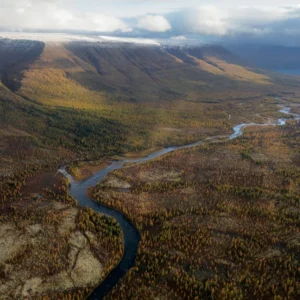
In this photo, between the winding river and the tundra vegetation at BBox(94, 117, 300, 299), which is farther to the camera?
the winding river

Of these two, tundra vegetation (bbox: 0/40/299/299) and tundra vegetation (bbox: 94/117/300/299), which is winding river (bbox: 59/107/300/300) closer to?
tundra vegetation (bbox: 0/40/299/299)

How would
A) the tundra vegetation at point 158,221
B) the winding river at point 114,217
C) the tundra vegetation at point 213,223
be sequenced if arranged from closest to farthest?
the tundra vegetation at point 213,223 < the tundra vegetation at point 158,221 < the winding river at point 114,217

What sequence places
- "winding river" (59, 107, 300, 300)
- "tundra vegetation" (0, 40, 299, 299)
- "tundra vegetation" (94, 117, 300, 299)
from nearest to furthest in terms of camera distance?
"tundra vegetation" (94, 117, 300, 299)
"tundra vegetation" (0, 40, 299, 299)
"winding river" (59, 107, 300, 300)

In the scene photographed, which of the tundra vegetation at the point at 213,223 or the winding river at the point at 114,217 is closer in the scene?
the tundra vegetation at the point at 213,223

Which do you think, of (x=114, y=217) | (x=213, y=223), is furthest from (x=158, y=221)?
(x=213, y=223)

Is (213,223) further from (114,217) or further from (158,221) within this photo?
(114,217)

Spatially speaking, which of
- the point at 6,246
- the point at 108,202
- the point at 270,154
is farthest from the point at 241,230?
the point at 270,154

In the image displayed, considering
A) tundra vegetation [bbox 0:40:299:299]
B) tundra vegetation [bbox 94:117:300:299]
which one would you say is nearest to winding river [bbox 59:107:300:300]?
tundra vegetation [bbox 0:40:299:299]

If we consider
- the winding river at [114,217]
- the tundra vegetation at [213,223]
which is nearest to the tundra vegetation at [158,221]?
the tundra vegetation at [213,223]

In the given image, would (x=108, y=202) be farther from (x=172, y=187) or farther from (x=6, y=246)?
(x=6, y=246)

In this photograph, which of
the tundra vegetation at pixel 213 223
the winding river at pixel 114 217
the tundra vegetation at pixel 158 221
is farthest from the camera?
the winding river at pixel 114 217

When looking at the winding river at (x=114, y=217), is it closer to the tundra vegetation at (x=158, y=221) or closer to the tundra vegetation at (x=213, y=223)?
the tundra vegetation at (x=158, y=221)
